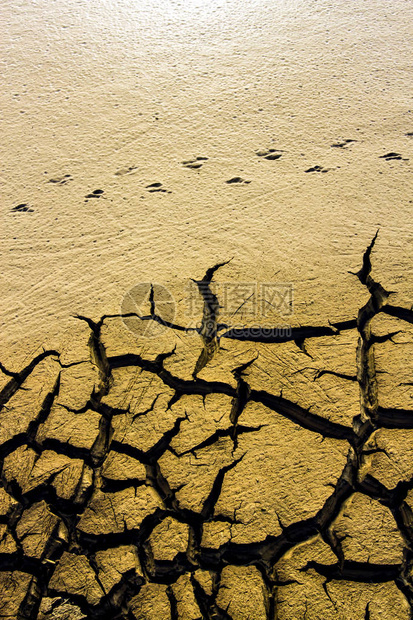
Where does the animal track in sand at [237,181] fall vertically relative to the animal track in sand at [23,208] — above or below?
above

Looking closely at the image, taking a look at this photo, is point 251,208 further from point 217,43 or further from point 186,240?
point 217,43

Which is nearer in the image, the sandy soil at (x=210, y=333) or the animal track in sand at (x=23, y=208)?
the sandy soil at (x=210, y=333)

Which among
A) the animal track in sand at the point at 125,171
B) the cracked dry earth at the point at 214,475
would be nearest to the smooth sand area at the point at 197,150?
the animal track in sand at the point at 125,171

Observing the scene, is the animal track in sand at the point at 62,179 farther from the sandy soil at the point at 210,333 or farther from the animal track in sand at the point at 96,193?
the animal track in sand at the point at 96,193

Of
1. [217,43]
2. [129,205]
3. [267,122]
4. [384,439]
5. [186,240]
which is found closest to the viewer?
[384,439]

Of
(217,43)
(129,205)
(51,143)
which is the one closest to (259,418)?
(129,205)

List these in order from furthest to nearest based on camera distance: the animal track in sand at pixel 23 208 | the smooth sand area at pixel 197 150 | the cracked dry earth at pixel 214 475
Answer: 1. the animal track in sand at pixel 23 208
2. the smooth sand area at pixel 197 150
3. the cracked dry earth at pixel 214 475
